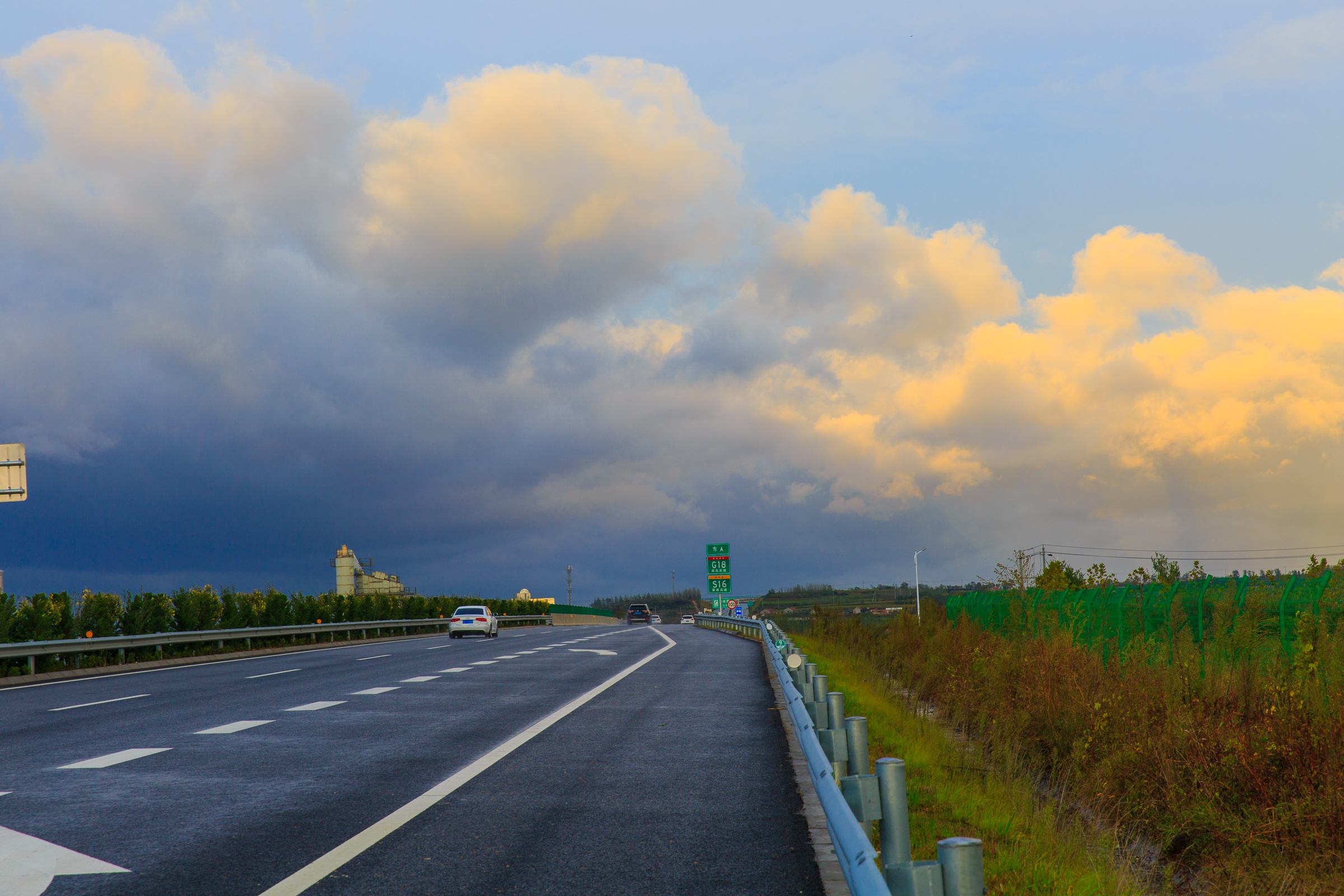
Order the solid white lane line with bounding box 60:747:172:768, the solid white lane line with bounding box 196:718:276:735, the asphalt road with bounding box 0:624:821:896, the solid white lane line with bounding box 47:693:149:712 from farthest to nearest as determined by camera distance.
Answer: the solid white lane line with bounding box 47:693:149:712 < the solid white lane line with bounding box 196:718:276:735 < the solid white lane line with bounding box 60:747:172:768 < the asphalt road with bounding box 0:624:821:896

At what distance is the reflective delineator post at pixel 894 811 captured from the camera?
4133 mm

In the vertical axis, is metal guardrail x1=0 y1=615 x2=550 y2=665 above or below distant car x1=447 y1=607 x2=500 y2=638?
above

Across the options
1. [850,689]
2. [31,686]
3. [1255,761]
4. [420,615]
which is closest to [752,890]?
[1255,761]

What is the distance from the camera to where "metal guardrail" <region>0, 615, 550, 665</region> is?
2366 cm

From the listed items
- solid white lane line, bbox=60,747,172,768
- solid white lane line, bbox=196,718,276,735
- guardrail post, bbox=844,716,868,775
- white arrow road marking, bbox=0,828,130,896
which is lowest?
solid white lane line, bbox=196,718,276,735

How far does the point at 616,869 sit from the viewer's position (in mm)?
6129

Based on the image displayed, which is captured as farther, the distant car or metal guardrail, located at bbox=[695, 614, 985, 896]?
the distant car

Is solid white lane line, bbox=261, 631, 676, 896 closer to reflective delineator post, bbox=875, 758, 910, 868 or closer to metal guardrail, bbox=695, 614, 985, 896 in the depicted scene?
metal guardrail, bbox=695, 614, 985, 896

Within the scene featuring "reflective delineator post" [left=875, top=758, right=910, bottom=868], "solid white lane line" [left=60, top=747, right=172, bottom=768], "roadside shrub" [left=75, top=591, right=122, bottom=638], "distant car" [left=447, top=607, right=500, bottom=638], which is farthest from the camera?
"distant car" [left=447, top=607, right=500, bottom=638]

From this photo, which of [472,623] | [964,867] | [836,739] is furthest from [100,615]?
[964,867]

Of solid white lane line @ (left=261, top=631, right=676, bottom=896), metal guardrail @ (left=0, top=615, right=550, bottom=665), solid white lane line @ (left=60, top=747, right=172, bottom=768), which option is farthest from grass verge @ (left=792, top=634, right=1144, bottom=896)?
metal guardrail @ (left=0, top=615, right=550, bottom=665)

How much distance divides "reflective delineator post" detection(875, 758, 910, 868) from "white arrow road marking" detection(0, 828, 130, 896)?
166 inches

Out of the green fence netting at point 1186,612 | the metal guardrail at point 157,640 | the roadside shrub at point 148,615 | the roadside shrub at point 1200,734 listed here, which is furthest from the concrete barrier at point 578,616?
the roadside shrub at point 1200,734

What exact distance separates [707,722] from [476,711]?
3057mm
